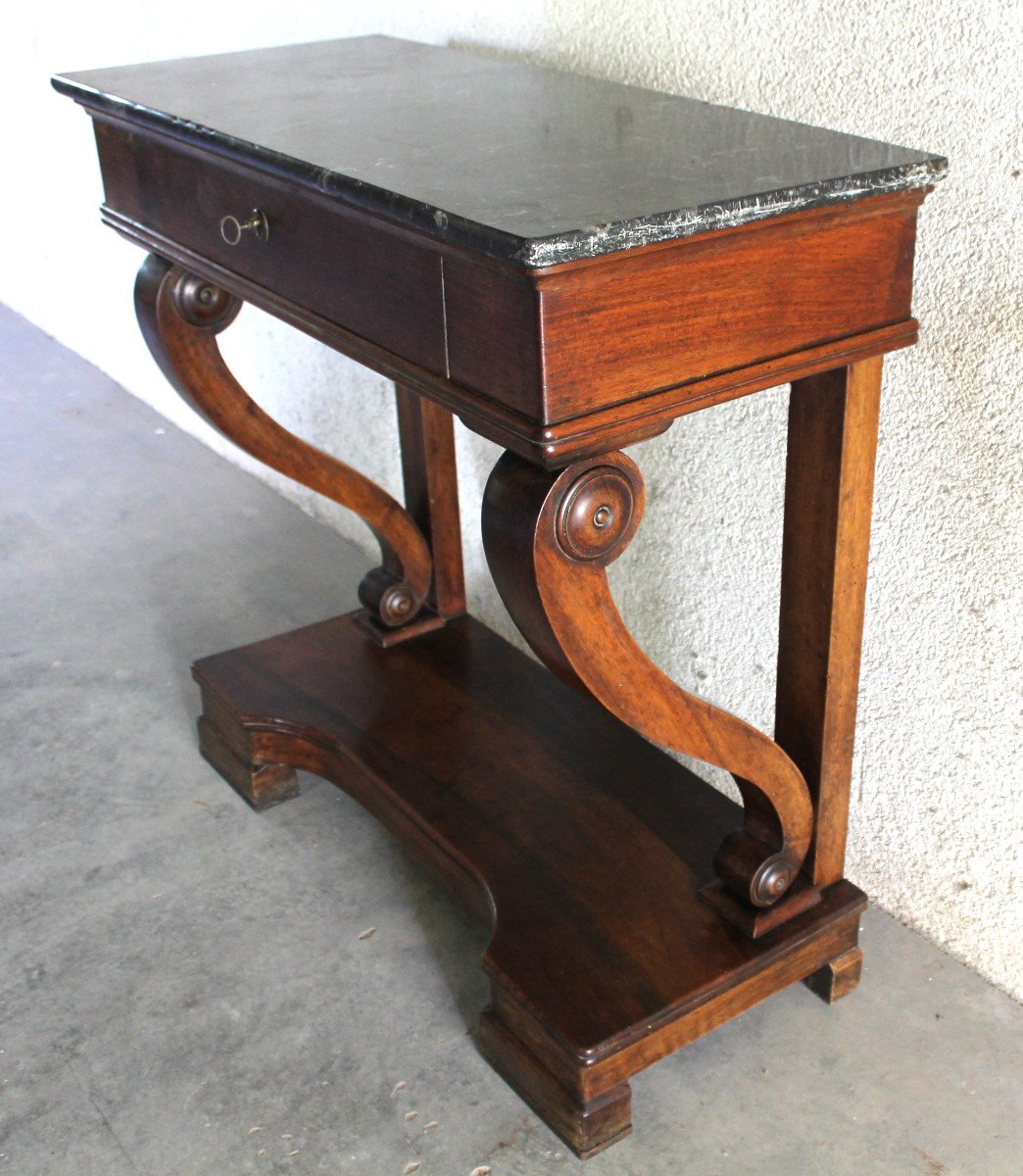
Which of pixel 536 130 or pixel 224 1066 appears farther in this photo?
pixel 224 1066

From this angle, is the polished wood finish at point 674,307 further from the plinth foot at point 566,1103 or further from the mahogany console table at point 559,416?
the plinth foot at point 566,1103

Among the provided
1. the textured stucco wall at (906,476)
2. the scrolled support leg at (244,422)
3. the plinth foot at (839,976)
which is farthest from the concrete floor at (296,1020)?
the scrolled support leg at (244,422)

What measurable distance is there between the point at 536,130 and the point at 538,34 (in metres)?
0.62

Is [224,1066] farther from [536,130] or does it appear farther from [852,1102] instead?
[536,130]

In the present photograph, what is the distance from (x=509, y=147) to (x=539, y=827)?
0.88m

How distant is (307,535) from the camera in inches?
124

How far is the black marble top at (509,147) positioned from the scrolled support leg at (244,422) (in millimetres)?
290

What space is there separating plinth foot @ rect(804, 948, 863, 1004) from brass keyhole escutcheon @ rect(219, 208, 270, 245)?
3.68 feet

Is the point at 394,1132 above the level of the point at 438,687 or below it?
below

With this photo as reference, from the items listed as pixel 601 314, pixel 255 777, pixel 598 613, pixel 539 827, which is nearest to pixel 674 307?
pixel 601 314

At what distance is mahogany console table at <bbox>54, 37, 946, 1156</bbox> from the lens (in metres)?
1.22

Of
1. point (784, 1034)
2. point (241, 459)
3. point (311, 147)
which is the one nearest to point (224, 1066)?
point (784, 1034)

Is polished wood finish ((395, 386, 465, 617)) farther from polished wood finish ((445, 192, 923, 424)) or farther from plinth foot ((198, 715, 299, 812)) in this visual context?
polished wood finish ((445, 192, 923, 424))

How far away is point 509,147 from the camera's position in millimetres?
1456
